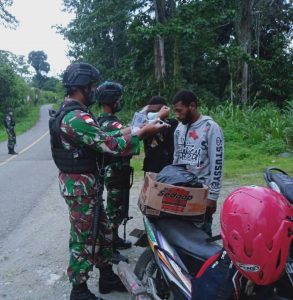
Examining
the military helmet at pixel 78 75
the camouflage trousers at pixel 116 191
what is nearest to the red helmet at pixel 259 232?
the military helmet at pixel 78 75

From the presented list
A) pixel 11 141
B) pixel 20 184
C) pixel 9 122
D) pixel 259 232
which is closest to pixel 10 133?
pixel 11 141

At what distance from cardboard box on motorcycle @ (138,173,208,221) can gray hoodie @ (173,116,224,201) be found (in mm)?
623

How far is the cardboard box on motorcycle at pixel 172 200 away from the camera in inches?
115

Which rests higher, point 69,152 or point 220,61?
point 220,61

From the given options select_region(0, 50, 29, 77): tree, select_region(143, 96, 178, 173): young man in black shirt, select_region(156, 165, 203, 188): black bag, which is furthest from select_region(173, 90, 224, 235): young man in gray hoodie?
select_region(0, 50, 29, 77): tree

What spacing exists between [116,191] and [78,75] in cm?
158

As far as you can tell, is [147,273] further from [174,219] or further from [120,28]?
[120,28]

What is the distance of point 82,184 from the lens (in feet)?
10.6

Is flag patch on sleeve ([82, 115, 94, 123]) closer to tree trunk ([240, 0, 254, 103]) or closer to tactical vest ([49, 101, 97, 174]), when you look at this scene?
tactical vest ([49, 101, 97, 174])

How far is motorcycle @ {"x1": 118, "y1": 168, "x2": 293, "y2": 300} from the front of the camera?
94.0 inches

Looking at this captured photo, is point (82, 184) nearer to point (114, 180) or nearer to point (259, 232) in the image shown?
point (114, 180)

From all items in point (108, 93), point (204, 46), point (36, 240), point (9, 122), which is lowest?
point (36, 240)

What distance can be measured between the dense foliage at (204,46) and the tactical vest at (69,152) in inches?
533

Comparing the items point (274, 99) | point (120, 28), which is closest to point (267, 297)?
point (274, 99)
